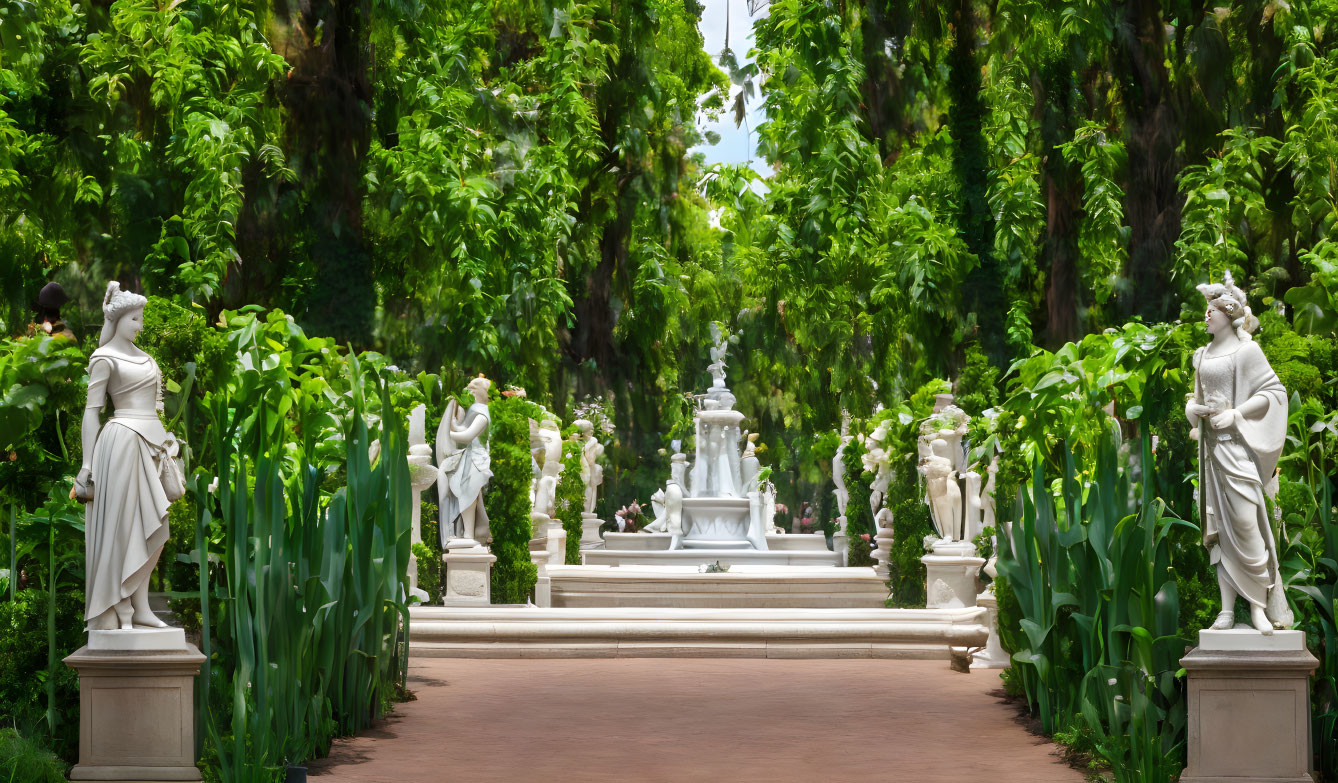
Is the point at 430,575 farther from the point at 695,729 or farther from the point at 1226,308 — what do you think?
the point at 1226,308

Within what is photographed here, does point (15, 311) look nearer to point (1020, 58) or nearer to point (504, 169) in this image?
point (504, 169)

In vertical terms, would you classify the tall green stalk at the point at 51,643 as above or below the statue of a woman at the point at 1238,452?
below

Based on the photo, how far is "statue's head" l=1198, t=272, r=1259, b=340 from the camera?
23.6 feet

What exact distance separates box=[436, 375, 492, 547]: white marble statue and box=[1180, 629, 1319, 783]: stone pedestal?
10.1 meters

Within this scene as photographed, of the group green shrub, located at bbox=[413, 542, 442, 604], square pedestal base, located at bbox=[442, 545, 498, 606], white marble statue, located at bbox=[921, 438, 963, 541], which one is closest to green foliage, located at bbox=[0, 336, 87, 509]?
green shrub, located at bbox=[413, 542, 442, 604]

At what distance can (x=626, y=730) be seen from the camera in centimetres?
943

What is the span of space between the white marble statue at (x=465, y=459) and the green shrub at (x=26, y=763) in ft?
30.1

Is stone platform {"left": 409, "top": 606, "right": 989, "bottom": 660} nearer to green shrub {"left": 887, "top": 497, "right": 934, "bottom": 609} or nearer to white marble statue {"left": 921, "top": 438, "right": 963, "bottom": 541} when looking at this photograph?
white marble statue {"left": 921, "top": 438, "right": 963, "bottom": 541}

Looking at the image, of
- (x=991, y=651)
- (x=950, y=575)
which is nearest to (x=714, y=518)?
(x=950, y=575)

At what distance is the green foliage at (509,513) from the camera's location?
56.5ft

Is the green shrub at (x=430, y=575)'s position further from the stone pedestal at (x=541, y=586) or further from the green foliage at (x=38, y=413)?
the green foliage at (x=38, y=413)

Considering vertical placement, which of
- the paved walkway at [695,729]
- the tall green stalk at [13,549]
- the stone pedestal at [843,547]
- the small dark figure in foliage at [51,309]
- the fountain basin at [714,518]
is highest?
the small dark figure in foliage at [51,309]

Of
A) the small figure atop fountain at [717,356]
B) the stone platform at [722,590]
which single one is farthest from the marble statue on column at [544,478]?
the small figure atop fountain at [717,356]

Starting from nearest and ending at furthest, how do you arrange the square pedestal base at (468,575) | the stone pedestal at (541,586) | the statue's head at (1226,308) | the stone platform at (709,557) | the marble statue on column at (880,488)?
the statue's head at (1226,308) < the square pedestal base at (468,575) < the stone pedestal at (541,586) < the marble statue on column at (880,488) < the stone platform at (709,557)
